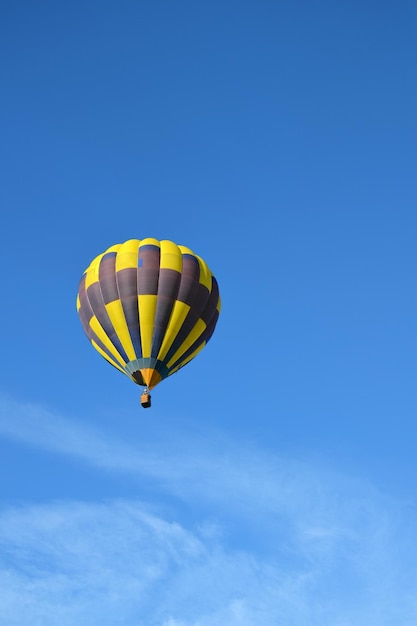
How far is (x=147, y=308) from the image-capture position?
4847 cm

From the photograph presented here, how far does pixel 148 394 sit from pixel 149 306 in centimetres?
434

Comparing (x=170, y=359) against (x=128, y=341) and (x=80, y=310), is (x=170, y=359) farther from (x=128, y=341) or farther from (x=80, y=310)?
(x=80, y=310)

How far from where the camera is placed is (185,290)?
49.5 metres

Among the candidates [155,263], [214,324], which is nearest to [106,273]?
[155,263]

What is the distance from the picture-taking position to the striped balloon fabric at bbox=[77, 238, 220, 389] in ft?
159

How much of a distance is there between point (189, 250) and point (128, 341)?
654 centimetres

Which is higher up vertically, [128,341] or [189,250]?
[189,250]

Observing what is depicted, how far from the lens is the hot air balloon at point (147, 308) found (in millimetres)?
48406

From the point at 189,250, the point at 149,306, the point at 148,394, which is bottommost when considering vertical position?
the point at 148,394

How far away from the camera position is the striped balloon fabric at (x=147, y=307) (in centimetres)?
4844

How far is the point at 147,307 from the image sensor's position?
48.5 metres

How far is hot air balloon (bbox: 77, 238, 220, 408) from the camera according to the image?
159 feet

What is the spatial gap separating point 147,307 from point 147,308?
0.06m

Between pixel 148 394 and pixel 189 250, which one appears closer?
pixel 148 394
